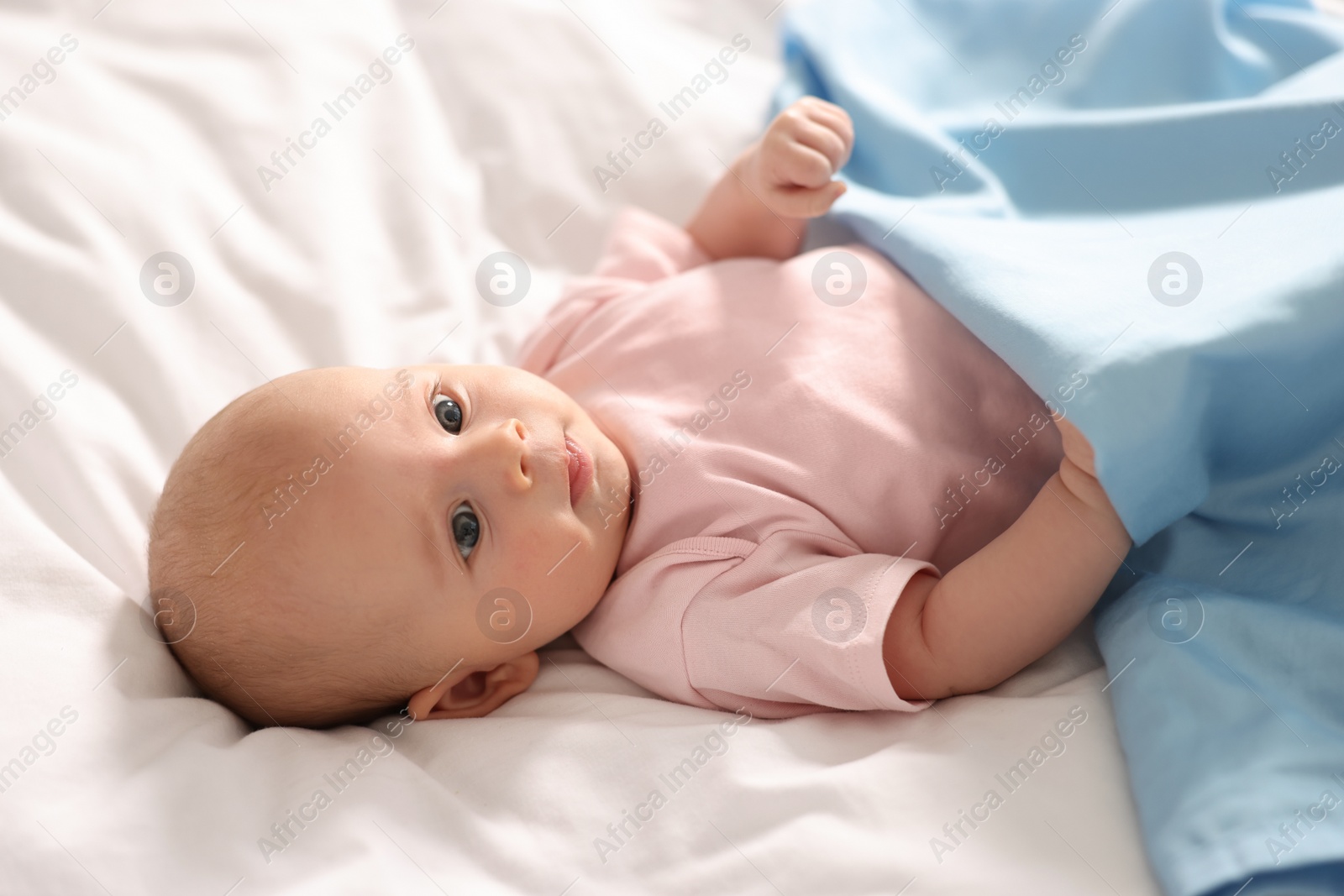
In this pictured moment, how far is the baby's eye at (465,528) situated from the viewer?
1132mm

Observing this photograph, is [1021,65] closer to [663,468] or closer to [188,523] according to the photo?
[663,468]

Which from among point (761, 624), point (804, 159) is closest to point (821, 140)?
point (804, 159)

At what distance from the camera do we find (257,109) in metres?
1.63

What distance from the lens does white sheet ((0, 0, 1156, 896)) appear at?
93cm

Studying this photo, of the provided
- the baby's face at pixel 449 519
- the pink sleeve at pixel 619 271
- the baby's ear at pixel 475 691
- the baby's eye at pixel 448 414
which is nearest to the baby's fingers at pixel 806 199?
the pink sleeve at pixel 619 271

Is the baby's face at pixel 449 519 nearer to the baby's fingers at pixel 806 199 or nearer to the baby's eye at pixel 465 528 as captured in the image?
the baby's eye at pixel 465 528

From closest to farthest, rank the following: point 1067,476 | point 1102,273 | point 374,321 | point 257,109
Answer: point 1067,476
point 1102,273
point 374,321
point 257,109

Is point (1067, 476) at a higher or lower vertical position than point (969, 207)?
lower

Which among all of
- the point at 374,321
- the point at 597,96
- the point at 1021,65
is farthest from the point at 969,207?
the point at 374,321

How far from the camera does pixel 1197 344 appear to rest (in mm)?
997

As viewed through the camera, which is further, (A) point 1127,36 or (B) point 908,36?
(B) point 908,36

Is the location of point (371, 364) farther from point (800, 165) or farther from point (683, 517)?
point (800, 165)

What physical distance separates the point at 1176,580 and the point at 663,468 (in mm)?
581

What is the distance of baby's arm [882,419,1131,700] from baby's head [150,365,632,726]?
0.38 meters
